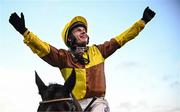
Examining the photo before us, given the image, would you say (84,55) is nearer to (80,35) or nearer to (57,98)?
(80,35)

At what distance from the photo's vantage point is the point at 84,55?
5.22ft

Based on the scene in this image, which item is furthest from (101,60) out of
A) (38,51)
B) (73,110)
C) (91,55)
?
(73,110)

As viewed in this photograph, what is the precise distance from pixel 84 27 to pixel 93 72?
21 cm

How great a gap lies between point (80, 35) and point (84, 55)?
92 mm

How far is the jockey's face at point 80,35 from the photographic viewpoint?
159 cm

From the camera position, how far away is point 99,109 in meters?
1.49

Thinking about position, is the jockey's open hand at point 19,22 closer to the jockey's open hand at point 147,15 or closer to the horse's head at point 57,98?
the horse's head at point 57,98

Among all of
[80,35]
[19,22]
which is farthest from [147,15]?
[19,22]

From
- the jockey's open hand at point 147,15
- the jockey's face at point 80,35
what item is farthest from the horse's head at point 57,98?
the jockey's open hand at point 147,15

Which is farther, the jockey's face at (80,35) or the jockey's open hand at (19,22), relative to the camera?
the jockey's face at (80,35)

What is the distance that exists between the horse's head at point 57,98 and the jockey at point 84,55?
0.26 metres

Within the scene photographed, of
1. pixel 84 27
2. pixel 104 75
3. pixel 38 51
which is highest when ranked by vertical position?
pixel 84 27

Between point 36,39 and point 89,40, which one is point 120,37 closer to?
point 89,40

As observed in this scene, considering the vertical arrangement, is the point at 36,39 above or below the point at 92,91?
above
